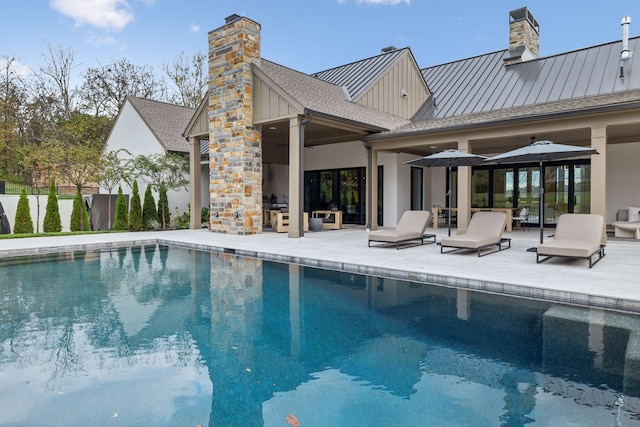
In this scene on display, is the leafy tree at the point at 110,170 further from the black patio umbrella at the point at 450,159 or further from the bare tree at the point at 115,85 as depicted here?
the bare tree at the point at 115,85

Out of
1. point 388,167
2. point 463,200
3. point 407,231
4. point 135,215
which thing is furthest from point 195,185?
point 463,200

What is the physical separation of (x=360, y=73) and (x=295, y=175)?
23.4 ft

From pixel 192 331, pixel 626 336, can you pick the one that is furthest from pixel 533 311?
pixel 192 331

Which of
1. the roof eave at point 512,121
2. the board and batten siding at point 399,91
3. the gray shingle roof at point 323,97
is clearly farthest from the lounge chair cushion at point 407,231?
the board and batten siding at point 399,91

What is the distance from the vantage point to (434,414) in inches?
109

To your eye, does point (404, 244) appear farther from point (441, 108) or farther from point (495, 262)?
point (441, 108)

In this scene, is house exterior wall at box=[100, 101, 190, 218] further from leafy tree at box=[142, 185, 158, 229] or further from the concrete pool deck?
the concrete pool deck

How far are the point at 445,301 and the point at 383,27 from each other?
955 inches

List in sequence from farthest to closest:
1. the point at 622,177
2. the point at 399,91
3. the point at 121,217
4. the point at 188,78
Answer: the point at 188,78 → the point at 399,91 → the point at 121,217 → the point at 622,177

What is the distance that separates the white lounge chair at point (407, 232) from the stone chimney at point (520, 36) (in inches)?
386

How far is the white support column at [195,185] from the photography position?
14.2m

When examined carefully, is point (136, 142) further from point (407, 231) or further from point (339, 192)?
point (407, 231)

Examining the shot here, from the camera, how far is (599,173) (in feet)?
29.5

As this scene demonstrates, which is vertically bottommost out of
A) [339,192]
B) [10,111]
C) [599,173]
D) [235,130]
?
[339,192]
